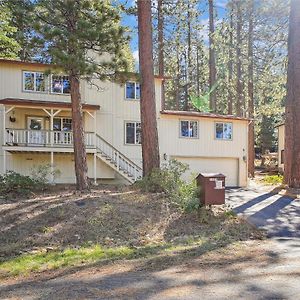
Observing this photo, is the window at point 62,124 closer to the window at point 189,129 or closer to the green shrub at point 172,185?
the window at point 189,129

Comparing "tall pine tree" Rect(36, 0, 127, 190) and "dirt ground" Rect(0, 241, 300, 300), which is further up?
"tall pine tree" Rect(36, 0, 127, 190)

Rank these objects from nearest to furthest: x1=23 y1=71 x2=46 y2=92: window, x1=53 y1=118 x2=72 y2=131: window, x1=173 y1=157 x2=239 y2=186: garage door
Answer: x1=23 y1=71 x2=46 y2=92: window
x1=53 y1=118 x2=72 y2=131: window
x1=173 y1=157 x2=239 y2=186: garage door

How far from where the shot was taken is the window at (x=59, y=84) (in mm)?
22419

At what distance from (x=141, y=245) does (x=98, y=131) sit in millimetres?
14780

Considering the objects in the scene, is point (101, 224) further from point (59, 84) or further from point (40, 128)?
point (59, 84)

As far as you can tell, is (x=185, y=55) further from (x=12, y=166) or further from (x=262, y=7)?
(x=12, y=166)

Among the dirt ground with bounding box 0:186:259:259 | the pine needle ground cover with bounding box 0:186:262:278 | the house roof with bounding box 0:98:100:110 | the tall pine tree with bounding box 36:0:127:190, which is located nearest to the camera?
the pine needle ground cover with bounding box 0:186:262:278

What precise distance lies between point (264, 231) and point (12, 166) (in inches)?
612

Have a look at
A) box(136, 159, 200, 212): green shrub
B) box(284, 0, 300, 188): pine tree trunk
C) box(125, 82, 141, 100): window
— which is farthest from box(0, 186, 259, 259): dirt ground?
box(125, 82, 141, 100): window

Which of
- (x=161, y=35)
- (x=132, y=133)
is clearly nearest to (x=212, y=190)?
(x=132, y=133)

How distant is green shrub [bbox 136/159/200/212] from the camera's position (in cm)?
1155

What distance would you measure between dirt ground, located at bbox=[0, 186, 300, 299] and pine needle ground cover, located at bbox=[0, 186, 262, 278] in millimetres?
24

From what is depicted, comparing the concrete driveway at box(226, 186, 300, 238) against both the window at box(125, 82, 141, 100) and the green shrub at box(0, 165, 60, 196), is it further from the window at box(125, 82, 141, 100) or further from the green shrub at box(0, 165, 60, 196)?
the window at box(125, 82, 141, 100)

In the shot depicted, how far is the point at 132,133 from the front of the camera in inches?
941
